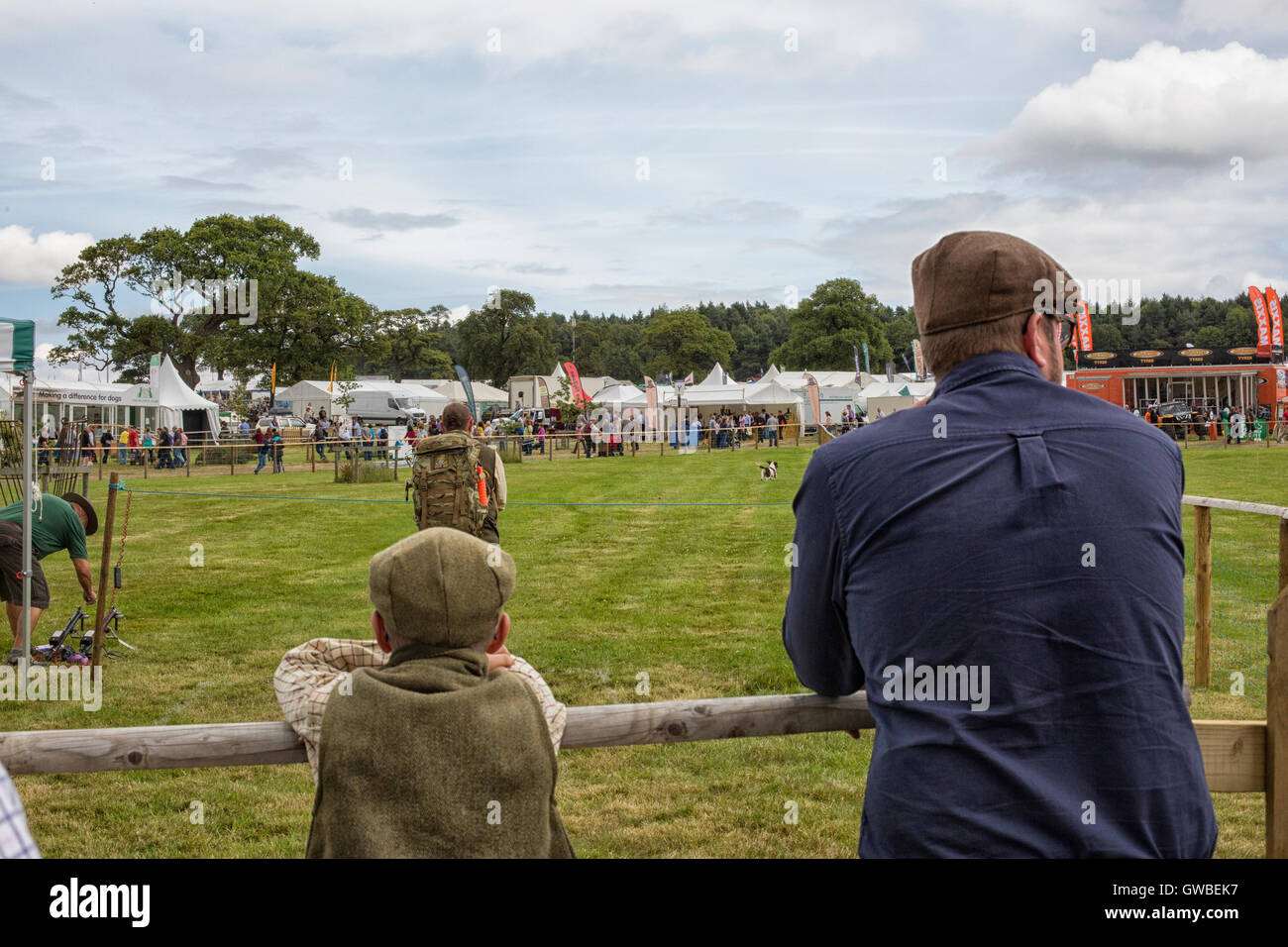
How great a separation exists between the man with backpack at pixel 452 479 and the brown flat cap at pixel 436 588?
21.5 feet

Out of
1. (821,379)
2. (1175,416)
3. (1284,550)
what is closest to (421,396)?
(821,379)

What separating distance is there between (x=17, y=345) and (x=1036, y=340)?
7008 mm

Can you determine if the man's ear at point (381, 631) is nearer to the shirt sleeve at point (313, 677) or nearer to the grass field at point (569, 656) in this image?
the shirt sleeve at point (313, 677)

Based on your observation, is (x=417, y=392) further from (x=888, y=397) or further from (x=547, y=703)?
(x=547, y=703)

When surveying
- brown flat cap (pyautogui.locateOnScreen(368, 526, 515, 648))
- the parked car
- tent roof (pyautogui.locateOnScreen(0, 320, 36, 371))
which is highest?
tent roof (pyautogui.locateOnScreen(0, 320, 36, 371))

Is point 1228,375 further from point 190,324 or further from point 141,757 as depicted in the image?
point 141,757

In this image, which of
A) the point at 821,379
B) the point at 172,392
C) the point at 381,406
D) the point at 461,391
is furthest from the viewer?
the point at 461,391

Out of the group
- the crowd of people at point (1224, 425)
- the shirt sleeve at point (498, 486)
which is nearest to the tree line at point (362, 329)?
the shirt sleeve at point (498, 486)

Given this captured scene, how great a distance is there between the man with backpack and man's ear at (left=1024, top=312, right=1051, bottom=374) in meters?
6.96

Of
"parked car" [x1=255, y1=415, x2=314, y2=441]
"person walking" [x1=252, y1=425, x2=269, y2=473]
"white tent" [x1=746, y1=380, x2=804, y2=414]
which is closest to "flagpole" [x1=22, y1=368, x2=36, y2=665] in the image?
"person walking" [x1=252, y1=425, x2=269, y2=473]

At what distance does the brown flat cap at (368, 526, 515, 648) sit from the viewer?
6.63ft

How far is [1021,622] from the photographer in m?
1.69

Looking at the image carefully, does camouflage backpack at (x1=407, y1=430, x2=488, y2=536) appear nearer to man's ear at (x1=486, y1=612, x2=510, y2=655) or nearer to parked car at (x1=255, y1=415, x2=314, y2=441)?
man's ear at (x1=486, y1=612, x2=510, y2=655)

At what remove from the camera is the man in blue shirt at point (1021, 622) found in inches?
66.5
